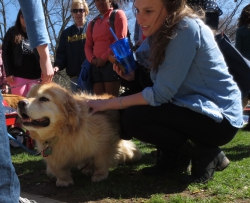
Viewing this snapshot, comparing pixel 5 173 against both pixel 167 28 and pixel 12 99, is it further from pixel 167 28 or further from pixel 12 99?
pixel 12 99

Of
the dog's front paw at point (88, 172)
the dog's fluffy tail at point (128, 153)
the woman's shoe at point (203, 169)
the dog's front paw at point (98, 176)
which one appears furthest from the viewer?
the dog's fluffy tail at point (128, 153)

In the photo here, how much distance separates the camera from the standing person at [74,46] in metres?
4.82

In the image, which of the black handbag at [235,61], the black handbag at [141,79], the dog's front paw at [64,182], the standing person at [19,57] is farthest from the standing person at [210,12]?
the standing person at [19,57]

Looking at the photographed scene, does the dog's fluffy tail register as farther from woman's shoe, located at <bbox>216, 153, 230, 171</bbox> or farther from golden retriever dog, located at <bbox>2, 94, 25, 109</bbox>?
golden retriever dog, located at <bbox>2, 94, 25, 109</bbox>

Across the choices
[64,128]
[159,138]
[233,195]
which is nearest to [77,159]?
[64,128]

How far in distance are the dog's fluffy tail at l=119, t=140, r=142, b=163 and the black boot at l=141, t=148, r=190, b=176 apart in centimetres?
37

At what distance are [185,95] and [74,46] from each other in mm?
→ 2653

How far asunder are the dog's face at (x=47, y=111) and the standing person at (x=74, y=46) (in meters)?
1.93

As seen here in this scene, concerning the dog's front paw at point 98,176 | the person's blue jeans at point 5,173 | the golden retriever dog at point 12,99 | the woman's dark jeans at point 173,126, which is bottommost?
the dog's front paw at point 98,176

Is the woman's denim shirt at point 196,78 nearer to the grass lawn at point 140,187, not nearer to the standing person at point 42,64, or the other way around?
the grass lawn at point 140,187

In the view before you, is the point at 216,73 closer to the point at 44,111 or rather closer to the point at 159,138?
the point at 159,138

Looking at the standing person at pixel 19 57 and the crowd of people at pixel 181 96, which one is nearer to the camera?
the crowd of people at pixel 181 96

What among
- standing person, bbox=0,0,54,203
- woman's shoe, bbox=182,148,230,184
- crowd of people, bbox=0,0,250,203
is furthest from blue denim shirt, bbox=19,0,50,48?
woman's shoe, bbox=182,148,230,184

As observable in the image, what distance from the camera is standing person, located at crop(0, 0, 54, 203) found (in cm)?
159
